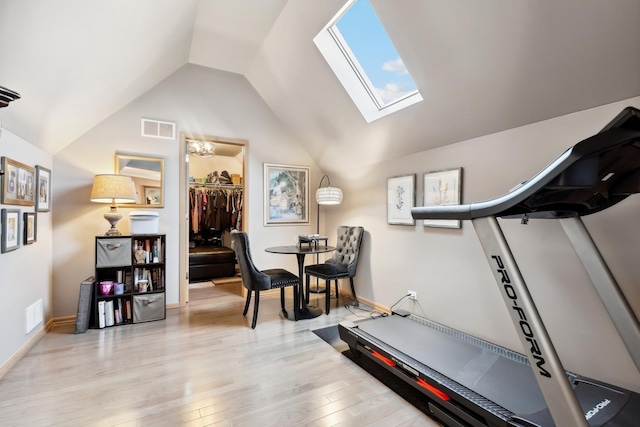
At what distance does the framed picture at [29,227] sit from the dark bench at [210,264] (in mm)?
2628

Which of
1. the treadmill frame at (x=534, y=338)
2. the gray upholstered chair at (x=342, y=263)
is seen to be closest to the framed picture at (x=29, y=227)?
the gray upholstered chair at (x=342, y=263)

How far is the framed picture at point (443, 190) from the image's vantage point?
9.25 ft

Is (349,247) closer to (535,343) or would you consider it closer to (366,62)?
(366,62)

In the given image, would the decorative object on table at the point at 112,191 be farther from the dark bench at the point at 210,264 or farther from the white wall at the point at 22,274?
the dark bench at the point at 210,264

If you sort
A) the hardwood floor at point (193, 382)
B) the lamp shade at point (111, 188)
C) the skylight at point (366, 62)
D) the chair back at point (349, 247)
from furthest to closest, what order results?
1. the chair back at point (349, 247)
2. the lamp shade at point (111, 188)
3. the skylight at point (366, 62)
4. the hardwood floor at point (193, 382)

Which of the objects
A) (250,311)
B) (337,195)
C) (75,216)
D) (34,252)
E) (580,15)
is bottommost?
(250,311)

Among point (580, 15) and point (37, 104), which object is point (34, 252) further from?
point (580, 15)

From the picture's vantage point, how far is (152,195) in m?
3.82

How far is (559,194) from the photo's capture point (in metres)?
1.28

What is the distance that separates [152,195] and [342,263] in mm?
2705

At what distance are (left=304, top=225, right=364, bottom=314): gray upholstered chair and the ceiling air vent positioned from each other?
2586mm

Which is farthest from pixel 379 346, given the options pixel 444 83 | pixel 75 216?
pixel 75 216

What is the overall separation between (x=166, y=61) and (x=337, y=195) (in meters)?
2.66

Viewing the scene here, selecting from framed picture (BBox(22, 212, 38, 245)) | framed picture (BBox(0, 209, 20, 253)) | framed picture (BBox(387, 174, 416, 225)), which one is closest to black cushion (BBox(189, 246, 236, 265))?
framed picture (BBox(22, 212, 38, 245))
